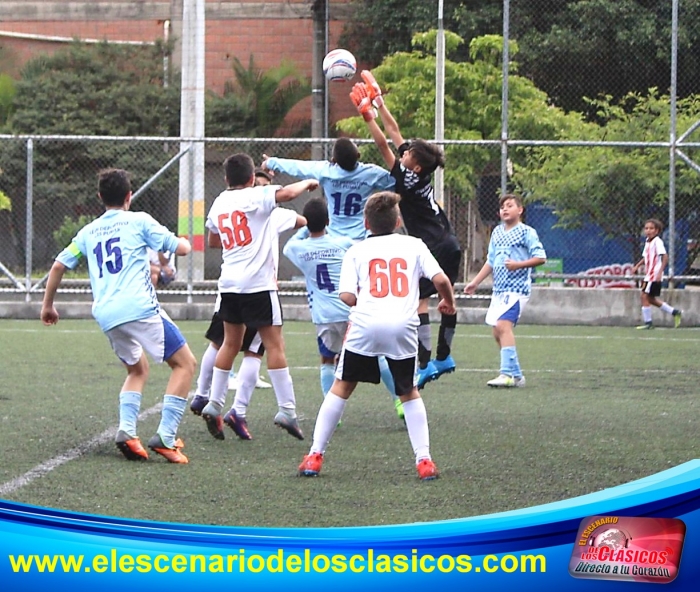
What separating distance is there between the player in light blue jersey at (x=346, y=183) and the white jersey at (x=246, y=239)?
1.84 ft

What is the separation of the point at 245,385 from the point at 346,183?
1.53 meters

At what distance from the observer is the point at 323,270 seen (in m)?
8.10

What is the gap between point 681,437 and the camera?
25.3ft

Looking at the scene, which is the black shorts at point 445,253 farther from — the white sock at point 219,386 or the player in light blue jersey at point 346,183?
the white sock at point 219,386

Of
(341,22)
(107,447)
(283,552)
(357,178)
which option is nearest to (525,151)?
(341,22)

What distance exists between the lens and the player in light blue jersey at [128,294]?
6762 millimetres

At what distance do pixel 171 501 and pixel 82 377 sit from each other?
5.69m

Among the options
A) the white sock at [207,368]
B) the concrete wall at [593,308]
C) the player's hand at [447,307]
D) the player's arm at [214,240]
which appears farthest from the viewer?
the concrete wall at [593,308]

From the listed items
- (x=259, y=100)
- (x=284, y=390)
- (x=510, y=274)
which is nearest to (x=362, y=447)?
(x=284, y=390)

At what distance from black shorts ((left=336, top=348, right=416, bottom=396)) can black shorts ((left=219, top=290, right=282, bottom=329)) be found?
131cm

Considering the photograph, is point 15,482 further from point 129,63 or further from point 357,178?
point 129,63

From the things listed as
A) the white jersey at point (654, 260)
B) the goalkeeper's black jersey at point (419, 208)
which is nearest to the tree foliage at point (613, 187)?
the white jersey at point (654, 260)

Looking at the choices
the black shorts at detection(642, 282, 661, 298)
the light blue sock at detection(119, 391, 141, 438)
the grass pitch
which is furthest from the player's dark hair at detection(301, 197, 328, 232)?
the black shorts at detection(642, 282, 661, 298)

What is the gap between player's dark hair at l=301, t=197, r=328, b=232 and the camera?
810 cm
